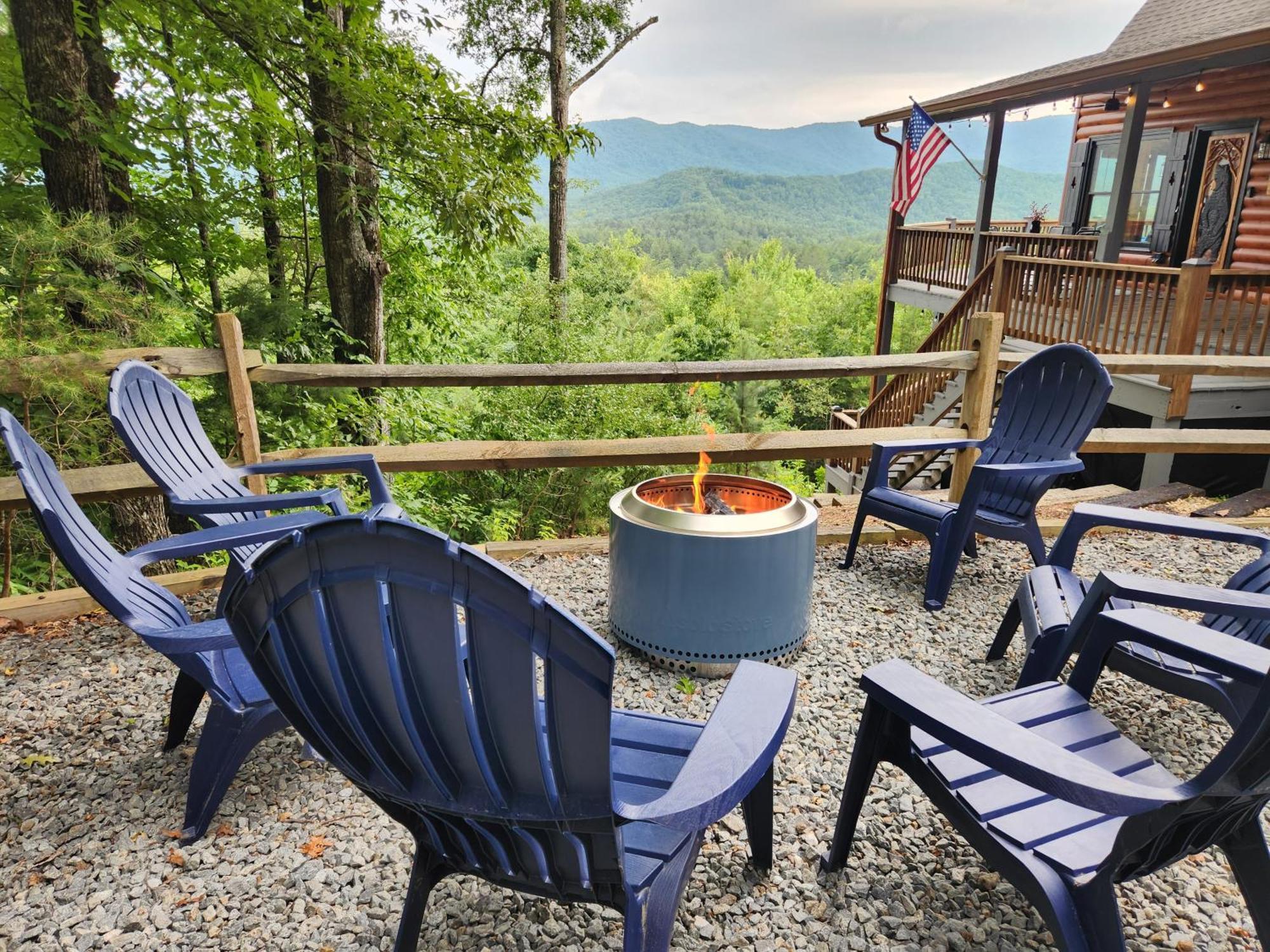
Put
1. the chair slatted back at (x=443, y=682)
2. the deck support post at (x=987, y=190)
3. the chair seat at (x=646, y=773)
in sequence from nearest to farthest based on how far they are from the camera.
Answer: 1. the chair slatted back at (x=443, y=682)
2. the chair seat at (x=646, y=773)
3. the deck support post at (x=987, y=190)

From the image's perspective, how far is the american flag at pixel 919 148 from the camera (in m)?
9.84

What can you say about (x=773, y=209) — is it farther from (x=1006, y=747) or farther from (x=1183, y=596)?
(x=1006, y=747)

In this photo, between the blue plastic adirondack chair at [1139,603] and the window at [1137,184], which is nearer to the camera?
the blue plastic adirondack chair at [1139,603]

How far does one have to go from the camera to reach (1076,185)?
1102cm

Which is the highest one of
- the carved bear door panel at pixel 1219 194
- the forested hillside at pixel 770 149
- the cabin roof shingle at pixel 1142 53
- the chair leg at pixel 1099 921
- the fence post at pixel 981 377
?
the forested hillside at pixel 770 149

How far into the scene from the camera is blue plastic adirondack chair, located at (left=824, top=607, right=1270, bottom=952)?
1282mm

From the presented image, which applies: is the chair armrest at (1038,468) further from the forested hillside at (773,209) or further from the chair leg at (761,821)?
the forested hillside at (773,209)

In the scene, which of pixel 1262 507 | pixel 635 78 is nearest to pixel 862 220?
pixel 635 78

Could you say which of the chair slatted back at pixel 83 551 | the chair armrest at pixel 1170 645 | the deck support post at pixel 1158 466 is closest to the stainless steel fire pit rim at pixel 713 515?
the chair armrest at pixel 1170 645

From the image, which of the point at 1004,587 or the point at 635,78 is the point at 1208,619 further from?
the point at 635,78

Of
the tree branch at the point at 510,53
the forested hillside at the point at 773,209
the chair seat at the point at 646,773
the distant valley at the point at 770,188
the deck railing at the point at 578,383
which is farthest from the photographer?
the distant valley at the point at 770,188

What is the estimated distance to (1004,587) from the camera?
359 cm

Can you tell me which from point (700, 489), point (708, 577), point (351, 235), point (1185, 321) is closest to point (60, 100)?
point (351, 235)

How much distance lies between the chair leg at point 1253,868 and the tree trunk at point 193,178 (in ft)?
19.8
